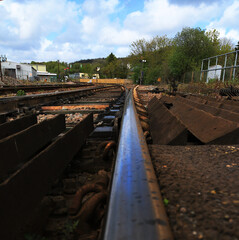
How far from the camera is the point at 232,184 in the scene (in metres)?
1.01

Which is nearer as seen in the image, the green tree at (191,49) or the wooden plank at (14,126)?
the wooden plank at (14,126)

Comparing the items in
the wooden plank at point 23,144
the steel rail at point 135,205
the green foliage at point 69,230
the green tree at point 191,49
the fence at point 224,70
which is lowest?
the green foliage at point 69,230

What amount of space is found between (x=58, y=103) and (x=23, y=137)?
15.6 ft

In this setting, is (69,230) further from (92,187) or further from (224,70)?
(224,70)

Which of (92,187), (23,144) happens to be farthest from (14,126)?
(92,187)

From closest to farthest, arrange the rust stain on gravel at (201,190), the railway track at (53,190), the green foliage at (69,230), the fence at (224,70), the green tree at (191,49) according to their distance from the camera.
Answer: the rust stain on gravel at (201,190)
the railway track at (53,190)
the green foliage at (69,230)
the fence at (224,70)
the green tree at (191,49)

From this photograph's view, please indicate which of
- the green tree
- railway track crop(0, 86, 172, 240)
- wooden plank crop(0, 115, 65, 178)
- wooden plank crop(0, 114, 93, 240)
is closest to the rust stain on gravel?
railway track crop(0, 86, 172, 240)

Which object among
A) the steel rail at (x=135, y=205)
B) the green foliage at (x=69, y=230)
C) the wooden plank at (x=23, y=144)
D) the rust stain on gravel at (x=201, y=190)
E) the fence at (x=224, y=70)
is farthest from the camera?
the fence at (x=224, y=70)

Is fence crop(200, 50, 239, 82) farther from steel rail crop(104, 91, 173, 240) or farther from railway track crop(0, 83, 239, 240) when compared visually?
steel rail crop(104, 91, 173, 240)

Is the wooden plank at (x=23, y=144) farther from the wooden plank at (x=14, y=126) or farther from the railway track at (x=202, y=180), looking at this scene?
the railway track at (x=202, y=180)

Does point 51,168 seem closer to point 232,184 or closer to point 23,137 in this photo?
point 23,137


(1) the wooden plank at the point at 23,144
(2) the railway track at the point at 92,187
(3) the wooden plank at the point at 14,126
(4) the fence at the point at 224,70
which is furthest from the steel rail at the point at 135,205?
(4) the fence at the point at 224,70

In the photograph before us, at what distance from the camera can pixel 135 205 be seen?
2.17ft

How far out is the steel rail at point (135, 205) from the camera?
553 millimetres
